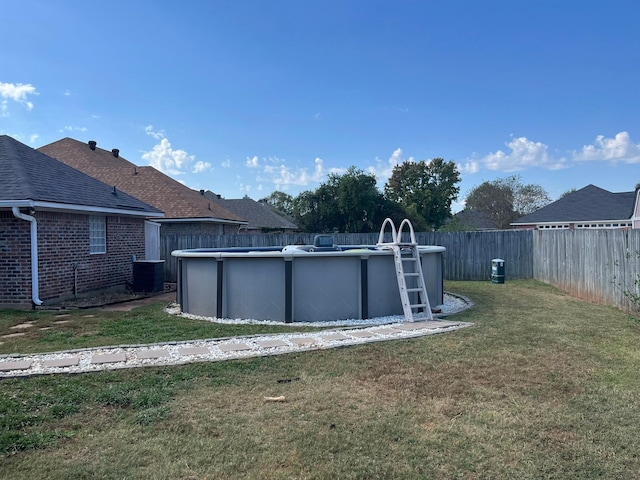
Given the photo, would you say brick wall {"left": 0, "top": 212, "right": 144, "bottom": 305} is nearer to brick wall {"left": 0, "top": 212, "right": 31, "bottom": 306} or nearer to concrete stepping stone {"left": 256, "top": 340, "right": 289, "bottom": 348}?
brick wall {"left": 0, "top": 212, "right": 31, "bottom": 306}

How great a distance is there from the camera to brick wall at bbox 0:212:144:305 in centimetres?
879

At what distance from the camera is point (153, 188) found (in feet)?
65.7

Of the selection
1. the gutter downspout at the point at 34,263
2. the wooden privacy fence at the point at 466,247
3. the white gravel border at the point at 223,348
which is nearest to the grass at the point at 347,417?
the white gravel border at the point at 223,348

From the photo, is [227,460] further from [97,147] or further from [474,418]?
[97,147]

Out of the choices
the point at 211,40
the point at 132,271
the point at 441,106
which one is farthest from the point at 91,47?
the point at 441,106

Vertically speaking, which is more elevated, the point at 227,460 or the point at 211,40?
the point at 211,40

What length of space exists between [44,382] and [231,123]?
16442mm

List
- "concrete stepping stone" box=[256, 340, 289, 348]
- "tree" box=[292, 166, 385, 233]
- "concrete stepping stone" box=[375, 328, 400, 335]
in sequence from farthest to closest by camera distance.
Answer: "tree" box=[292, 166, 385, 233] → "concrete stepping stone" box=[375, 328, 400, 335] → "concrete stepping stone" box=[256, 340, 289, 348]

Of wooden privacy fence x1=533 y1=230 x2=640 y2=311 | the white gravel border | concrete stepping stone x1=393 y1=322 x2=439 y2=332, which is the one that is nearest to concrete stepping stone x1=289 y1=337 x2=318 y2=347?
the white gravel border

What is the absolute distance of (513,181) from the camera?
49156 millimetres

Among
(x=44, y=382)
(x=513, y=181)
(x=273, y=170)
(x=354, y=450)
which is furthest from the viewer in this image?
(x=513, y=181)

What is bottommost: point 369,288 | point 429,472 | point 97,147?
point 429,472

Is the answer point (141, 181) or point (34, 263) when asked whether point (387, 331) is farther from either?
point (141, 181)

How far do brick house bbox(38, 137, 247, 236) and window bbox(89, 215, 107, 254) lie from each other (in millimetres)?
6934
